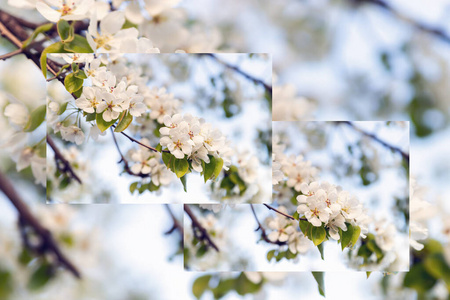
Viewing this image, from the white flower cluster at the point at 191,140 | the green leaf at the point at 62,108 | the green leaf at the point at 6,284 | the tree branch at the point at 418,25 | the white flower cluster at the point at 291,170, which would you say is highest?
the tree branch at the point at 418,25

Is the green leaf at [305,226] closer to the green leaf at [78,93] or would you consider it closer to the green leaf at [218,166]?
the green leaf at [218,166]

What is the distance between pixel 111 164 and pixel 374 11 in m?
0.88

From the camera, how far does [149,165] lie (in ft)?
2.40

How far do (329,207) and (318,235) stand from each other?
0.19 feet

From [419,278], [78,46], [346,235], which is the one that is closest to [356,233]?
[346,235]

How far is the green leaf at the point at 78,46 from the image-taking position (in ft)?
2.34

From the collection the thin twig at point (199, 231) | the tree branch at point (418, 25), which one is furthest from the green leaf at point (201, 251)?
the tree branch at point (418, 25)

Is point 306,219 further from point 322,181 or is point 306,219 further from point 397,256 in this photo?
point 397,256

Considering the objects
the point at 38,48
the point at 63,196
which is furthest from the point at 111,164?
the point at 38,48

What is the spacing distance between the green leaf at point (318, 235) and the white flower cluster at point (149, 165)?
0.30m

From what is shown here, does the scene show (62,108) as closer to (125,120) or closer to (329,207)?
(125,120)

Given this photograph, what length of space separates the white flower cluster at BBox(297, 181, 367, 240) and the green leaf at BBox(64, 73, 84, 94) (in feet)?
1.53

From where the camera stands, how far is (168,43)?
784mm

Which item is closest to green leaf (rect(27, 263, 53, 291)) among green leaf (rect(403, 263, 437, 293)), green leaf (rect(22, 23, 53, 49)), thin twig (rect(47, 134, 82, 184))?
thin twig (rect(47, 134, 82, 184))
